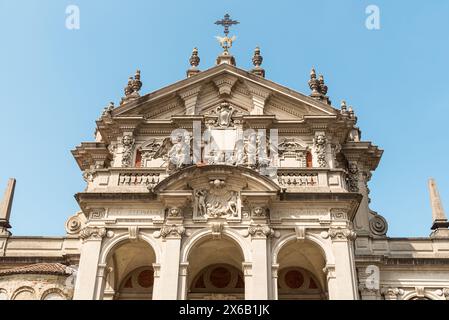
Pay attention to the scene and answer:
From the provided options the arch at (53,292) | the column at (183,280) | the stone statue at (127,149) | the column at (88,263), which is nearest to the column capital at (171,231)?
the column at (183,280)

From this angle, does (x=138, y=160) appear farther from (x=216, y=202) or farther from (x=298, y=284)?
(x=298, y=284)

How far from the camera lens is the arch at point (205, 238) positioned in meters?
Result: 20.8

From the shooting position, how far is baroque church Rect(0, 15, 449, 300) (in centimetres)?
2111

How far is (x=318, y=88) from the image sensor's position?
93.6 ft

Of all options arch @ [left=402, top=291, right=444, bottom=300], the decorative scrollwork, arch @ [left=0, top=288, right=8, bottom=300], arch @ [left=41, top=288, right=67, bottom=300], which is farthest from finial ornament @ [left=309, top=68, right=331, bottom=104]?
arch @ [left=0, top=288, right=8, bottom=300]

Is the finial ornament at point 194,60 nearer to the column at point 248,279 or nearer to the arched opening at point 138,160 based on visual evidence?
the arched opening at point 138,160

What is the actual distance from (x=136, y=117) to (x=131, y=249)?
5970 mm

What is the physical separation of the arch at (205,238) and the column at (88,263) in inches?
123

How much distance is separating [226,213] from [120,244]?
411cm

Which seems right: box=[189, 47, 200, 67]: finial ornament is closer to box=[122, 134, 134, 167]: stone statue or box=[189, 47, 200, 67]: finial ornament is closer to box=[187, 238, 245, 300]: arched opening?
box=[122, 134, 134, 167]: stone statue

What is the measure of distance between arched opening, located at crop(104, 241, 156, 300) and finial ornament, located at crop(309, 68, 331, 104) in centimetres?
1060

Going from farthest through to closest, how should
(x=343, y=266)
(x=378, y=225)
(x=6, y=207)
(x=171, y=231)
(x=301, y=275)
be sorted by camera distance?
(x=6, y=207)
(x=378, y=225)
(x=301, y=275)
(x=171, y=231)
(x=343, y=266)

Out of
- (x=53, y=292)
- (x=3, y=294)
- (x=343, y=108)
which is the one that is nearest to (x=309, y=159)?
(x=343, y=108)
